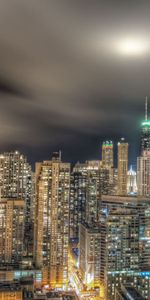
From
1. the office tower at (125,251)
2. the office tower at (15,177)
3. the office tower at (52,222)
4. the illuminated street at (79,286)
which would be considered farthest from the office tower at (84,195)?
the office tower at (125,251)

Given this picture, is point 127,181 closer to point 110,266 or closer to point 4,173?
point 4,173

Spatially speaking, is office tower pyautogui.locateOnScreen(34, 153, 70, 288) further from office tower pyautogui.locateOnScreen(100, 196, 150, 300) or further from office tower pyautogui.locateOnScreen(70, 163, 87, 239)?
office tower pyautogui.locateOnScreen(70, 163, 87, 239)

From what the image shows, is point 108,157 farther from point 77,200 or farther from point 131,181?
point 77,200

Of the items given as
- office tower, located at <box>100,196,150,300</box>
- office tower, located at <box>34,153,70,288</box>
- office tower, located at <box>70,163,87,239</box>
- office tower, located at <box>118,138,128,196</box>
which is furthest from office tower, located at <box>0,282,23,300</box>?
office tower, located at <box>118,138,128,196</box>

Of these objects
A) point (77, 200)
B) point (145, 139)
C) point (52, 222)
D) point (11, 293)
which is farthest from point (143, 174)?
point (11, 293)

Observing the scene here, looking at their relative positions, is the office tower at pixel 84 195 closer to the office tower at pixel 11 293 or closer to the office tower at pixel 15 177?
the office tower at pixel 15 177

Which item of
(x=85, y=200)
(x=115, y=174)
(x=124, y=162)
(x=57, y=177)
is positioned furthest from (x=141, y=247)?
(x=124, y=162)
